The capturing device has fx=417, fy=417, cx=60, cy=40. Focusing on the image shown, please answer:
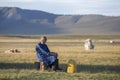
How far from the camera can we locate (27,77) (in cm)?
1570

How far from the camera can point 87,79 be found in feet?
50.4

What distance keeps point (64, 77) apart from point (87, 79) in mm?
964

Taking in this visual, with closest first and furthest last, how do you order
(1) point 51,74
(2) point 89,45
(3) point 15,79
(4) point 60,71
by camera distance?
(3) point 15,79
(1) point 51,74
(4) point 60,71
(2) point 89,45

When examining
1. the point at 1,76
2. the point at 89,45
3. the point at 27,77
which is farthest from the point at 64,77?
the point at 89,45

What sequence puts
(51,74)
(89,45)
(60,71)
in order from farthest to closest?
(89,45) → (60,71) → (51,74)

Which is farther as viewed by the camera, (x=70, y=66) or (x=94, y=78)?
(x=70, y=66)

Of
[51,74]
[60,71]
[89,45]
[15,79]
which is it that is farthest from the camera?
[89,45]

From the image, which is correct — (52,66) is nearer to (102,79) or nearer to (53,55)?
(53,55)

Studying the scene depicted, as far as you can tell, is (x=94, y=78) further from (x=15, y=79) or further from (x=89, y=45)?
(x=89, y=45)

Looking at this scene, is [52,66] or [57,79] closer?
[57,79]

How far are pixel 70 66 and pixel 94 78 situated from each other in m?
2.23

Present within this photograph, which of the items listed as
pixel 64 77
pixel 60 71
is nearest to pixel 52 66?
pixel 60 71

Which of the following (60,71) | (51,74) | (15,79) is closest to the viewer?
(15,79)

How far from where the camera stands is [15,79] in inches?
597
